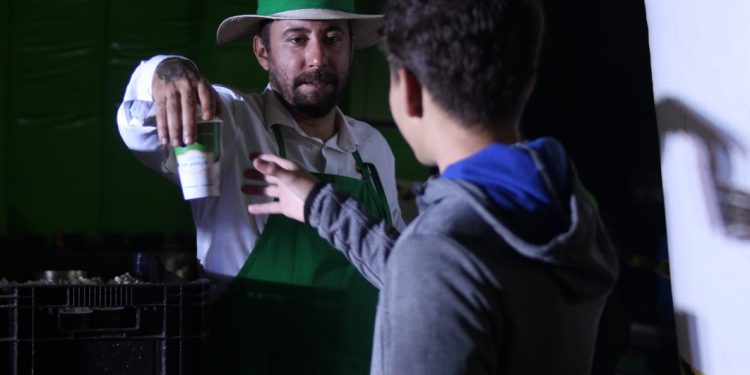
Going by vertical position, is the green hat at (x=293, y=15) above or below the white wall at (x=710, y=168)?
above

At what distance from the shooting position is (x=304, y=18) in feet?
6.65

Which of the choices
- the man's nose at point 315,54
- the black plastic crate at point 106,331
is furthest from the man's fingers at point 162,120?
the man's nose at point 315,54

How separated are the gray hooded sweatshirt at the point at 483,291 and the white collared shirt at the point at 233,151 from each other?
2.91ft

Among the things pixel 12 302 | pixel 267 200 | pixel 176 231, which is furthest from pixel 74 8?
pixel 12 302

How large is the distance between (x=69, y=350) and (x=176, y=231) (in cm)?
233

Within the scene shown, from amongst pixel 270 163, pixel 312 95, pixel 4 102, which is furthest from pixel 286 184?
pixel 4 102

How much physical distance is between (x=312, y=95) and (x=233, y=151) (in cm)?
24

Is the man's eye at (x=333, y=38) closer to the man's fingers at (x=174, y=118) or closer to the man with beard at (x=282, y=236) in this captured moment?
the man with beard at (x=282, y=236)

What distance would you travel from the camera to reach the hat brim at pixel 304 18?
2.02 metres

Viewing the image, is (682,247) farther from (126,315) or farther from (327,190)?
(126,315)

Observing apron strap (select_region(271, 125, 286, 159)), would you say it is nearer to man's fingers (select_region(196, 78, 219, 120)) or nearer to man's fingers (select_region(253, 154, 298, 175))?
man's fingers (select_region(196, 78, 219, 120))

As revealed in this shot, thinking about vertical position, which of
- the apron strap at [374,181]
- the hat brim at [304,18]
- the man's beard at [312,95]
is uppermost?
the hat brim at [304,18]

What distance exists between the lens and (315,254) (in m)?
1.92

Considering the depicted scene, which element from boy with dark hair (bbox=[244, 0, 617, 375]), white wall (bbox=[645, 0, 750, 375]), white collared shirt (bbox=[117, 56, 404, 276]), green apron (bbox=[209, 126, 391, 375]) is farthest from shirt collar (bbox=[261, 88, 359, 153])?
boy with dark hair (bbox=[244, 0, 617, 375])
